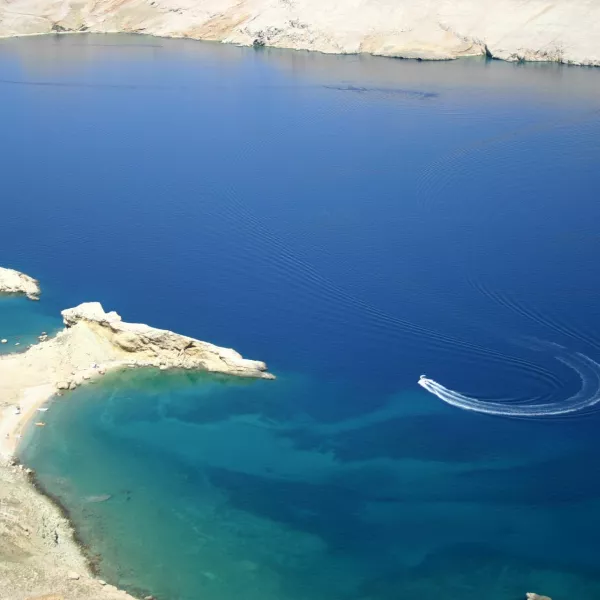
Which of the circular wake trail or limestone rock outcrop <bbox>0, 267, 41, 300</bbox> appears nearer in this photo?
the circular wake trail

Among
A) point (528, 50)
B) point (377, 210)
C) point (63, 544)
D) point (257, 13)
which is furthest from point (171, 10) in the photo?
point (63, 544)

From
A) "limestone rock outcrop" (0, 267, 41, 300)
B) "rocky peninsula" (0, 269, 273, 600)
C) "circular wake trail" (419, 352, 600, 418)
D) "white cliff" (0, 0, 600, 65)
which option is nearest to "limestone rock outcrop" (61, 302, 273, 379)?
"rocky peninsula" (0, 269, 273, 600)

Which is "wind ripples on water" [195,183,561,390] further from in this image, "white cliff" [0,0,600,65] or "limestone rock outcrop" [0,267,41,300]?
"white cliff" [0,0,600,65]

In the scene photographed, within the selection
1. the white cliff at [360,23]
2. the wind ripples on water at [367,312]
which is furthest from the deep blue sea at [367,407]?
the white cliff at [360,23]

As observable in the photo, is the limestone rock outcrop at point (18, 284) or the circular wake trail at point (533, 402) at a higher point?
the limestone rock outcrop at point (18, 284)

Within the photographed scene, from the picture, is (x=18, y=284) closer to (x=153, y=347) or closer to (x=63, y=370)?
(x=63, y=370)

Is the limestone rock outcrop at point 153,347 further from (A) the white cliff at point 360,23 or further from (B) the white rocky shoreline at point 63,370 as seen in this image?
(A) the white cliff at point 360,23

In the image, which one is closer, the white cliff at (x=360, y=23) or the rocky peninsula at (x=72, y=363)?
the rocky peninsula at (x=72, y=363)
